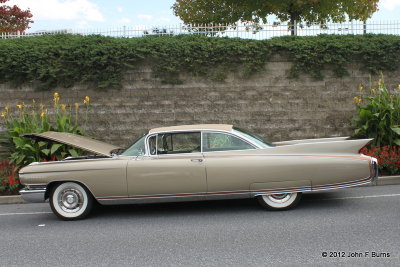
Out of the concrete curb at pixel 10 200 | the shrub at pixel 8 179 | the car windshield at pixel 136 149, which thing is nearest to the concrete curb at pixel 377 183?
the concrete curb at pixel 10 200

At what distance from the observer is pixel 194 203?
7.51m

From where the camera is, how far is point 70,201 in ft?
21.9

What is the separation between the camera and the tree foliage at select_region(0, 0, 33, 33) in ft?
68.9

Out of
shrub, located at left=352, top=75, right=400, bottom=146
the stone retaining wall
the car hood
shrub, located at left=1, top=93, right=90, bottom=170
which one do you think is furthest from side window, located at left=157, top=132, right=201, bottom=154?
shrub, located at left=352, top=75, right=400, bottom=146

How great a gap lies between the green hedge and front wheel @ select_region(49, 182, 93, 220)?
5513 mm

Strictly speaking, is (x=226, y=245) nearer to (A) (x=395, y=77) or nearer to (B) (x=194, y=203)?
(B) (x=194, y=203)

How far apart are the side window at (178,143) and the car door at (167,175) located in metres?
0.06

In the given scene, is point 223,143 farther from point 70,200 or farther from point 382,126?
point 382,126

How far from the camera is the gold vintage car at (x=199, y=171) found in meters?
6.27

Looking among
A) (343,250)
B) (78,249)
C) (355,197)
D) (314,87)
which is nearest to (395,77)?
(314,87)

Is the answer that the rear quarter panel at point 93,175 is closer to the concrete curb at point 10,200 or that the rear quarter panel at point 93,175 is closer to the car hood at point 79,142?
the car hood at point 79,142

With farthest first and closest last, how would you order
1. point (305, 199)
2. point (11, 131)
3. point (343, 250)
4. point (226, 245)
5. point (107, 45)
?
point (107, 45), point (11, 131), point (305, 199), point (226, 245), point (343, 250)

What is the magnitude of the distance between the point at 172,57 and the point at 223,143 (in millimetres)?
5774

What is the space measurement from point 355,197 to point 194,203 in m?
2.81
